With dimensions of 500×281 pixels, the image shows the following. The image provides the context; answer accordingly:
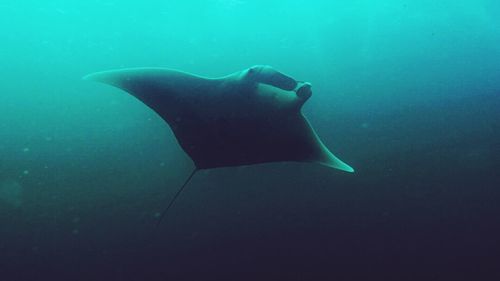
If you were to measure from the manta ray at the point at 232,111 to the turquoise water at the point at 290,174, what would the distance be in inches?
153

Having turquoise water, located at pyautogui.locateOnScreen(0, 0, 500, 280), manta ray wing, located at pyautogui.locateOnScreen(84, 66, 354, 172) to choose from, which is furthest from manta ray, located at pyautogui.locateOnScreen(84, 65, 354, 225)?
turquoise water, located at pyautogui.locateOnScreen(0, 0, 500, 280)

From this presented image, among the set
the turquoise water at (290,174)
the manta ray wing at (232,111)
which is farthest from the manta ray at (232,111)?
the turquoise water at (290,174)

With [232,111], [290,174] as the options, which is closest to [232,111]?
[232,111]

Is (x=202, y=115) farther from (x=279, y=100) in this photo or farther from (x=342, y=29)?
(x=342, y=29)

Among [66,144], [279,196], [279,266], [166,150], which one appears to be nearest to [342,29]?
[279,196]

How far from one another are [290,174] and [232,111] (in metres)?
4.68

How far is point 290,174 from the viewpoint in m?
7.07

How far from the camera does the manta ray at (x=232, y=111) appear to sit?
8.05ft

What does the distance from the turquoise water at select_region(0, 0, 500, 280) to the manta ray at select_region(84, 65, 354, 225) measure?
389 centimetres

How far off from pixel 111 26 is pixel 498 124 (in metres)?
10.0

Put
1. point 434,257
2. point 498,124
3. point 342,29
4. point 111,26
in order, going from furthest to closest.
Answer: point 111,26 < point 342,29 < point 498,124 < point 434,257

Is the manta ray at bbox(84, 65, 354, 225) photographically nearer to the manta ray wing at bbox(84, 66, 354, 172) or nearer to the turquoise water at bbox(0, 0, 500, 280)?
the manta ray wing at bbox(84, 66, 354, 172)

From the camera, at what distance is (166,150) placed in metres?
6.80

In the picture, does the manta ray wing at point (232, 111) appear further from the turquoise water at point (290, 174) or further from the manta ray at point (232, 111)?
the turquoise water at point (290, 174)
